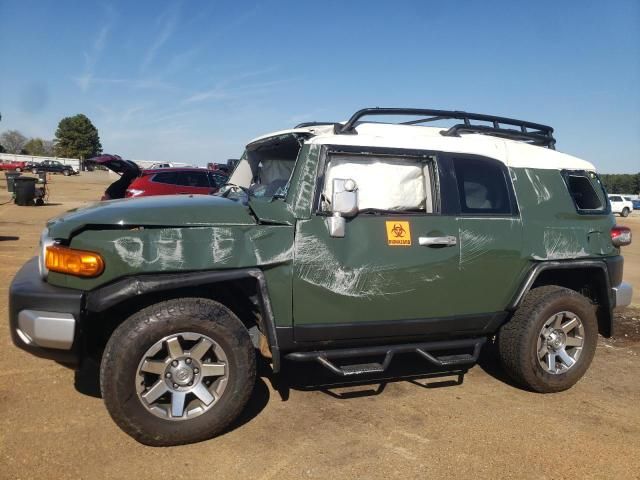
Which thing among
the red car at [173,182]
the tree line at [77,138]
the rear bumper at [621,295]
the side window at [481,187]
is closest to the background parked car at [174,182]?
the red car at [173,182]

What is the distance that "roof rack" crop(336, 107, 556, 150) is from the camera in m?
3.46

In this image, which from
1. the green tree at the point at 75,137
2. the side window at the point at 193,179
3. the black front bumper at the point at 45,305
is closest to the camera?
the black front bumper at the point at 45,305

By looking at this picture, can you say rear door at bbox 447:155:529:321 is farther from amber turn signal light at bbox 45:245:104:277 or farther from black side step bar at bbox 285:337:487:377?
amber turn signal light at bbox 45:245:104:277

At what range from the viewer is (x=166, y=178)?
12.7 meters

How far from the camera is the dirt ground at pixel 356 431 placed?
2779mm

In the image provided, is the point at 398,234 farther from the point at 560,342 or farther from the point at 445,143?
the point at 560,342

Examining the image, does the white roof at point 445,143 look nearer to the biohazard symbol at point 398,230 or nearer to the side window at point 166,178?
the biohazard symbol at point 398,230

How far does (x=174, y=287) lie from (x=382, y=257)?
1350 millimetres

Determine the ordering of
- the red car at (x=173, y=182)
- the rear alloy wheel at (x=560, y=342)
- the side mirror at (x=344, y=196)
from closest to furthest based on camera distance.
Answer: the side mirror at (x=344, y=196), the rear alloy wheel at (x=560, y=342), the red car at (x=173, y=182)

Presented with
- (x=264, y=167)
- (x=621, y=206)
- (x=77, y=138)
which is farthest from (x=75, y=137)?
(x=264, y=167)

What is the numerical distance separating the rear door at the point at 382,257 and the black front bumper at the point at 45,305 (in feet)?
4.22

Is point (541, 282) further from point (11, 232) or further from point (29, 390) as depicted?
point (11, 232)

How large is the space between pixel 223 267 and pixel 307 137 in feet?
4.25

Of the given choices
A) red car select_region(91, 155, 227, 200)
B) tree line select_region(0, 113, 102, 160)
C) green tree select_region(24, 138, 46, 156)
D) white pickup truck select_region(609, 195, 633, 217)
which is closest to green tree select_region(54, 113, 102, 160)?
tree line select_region(0, 113, 102, 160)
